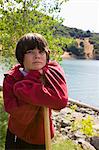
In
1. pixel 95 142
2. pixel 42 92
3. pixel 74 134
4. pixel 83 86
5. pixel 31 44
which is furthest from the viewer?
pixel 83 86

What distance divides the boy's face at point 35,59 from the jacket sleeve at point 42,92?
0.16ft

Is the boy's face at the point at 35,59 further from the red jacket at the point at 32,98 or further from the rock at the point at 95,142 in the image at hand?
the rock at the point at 95,142

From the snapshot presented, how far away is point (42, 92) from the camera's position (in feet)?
7.34

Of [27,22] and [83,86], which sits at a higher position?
[27,22]

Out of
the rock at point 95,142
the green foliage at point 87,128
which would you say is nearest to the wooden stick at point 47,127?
the rock at point 95,142

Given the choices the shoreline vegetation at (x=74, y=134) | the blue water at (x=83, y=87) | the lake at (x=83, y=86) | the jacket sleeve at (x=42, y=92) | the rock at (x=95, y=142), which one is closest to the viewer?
the jacket sleeve at (x=42, y=92)

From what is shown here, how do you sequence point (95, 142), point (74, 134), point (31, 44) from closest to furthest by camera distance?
point (31, 44), point (95, 142), point (74, 134)

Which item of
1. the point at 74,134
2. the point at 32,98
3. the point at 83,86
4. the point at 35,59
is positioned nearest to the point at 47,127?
the point at 32,98

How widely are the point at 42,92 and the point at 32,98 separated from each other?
7 centimetres

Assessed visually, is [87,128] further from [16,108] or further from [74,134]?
[16,108]

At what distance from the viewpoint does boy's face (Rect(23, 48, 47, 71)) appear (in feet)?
7.63

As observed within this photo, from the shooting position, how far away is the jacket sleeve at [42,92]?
2244 millimetres

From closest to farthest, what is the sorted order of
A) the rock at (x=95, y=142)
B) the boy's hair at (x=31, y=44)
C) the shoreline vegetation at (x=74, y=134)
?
the boy's hair at (x=31, y=44) < the shoreline vegetation at (x=74, y=134) < the rock at (x=95, y=142)

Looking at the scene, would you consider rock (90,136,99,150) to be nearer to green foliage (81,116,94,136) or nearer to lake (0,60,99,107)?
green foliage (81,116,94,136)
